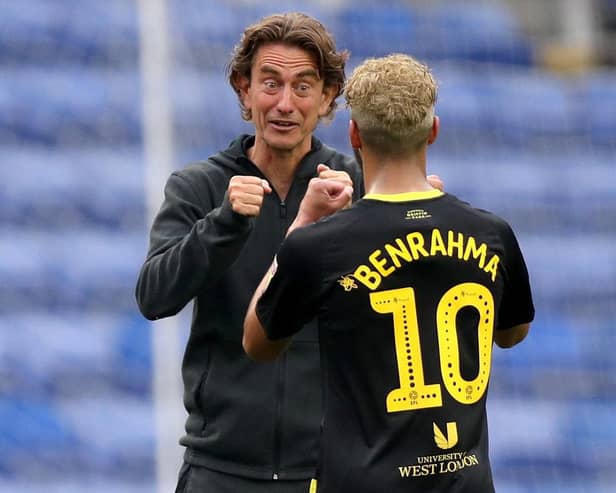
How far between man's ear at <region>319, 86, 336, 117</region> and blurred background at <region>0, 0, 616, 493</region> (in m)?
3.87

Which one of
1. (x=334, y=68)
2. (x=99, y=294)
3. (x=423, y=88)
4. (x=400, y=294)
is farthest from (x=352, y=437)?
(x=99, y=294)

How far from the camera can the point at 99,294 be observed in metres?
7.63

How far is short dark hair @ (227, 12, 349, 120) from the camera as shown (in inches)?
123

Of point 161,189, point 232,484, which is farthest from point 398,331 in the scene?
point 161,189

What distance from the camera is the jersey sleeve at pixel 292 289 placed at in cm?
249

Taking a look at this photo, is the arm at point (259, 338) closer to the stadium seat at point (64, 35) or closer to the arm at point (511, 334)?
the arm at point (511, 334)

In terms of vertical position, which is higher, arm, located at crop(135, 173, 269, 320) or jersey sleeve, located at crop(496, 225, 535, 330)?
arm, located at crop(135, 173, 269, 320)

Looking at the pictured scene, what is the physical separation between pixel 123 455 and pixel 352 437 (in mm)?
4796

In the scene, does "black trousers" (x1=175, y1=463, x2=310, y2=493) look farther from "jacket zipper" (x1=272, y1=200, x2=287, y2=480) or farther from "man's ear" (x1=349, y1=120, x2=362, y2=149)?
"man's ear" (x1=349, y1=120, x2=362, y2=149)

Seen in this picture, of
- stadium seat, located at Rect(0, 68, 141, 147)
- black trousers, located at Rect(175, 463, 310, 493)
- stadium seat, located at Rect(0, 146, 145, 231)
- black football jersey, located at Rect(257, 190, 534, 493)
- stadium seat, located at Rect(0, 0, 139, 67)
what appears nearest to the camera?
black football jersey, located at Rect(257, 190, 534, 493)

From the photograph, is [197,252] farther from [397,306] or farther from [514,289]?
[514,289]

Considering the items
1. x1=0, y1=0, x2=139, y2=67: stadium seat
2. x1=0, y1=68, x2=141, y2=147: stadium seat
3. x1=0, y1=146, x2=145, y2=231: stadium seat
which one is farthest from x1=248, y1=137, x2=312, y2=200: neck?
x1=0, y1=0, x2=139, y2=67: stadium seat

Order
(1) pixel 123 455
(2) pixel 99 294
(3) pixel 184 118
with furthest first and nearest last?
(3) pixel 184 118 < (2) pixel 99 294 < (1) pixel 123 455

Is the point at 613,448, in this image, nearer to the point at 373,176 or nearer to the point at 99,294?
the point at 99,294
